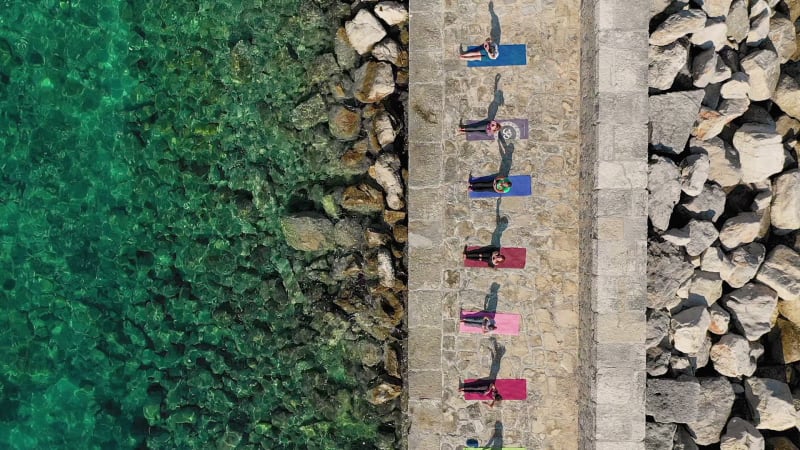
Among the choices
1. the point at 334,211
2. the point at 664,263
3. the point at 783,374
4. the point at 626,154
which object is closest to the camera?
the point at 626,154

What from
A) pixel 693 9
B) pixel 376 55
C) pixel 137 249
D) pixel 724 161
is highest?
pixel 693 9

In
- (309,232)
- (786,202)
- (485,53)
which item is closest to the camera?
(485,53)

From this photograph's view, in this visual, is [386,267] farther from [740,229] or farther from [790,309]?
[790,309]

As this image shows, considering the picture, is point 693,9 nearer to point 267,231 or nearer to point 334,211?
point 334,211

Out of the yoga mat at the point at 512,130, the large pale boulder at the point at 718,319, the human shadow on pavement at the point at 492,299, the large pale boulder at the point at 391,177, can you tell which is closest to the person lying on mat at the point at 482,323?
the human shadow on pavement at the point at 492,299

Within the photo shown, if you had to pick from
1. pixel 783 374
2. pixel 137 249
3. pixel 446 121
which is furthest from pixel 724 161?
pixel 137 249

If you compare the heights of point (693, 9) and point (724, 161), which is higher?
point (693, 9)

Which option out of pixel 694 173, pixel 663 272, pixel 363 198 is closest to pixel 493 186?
pixel 363 198
